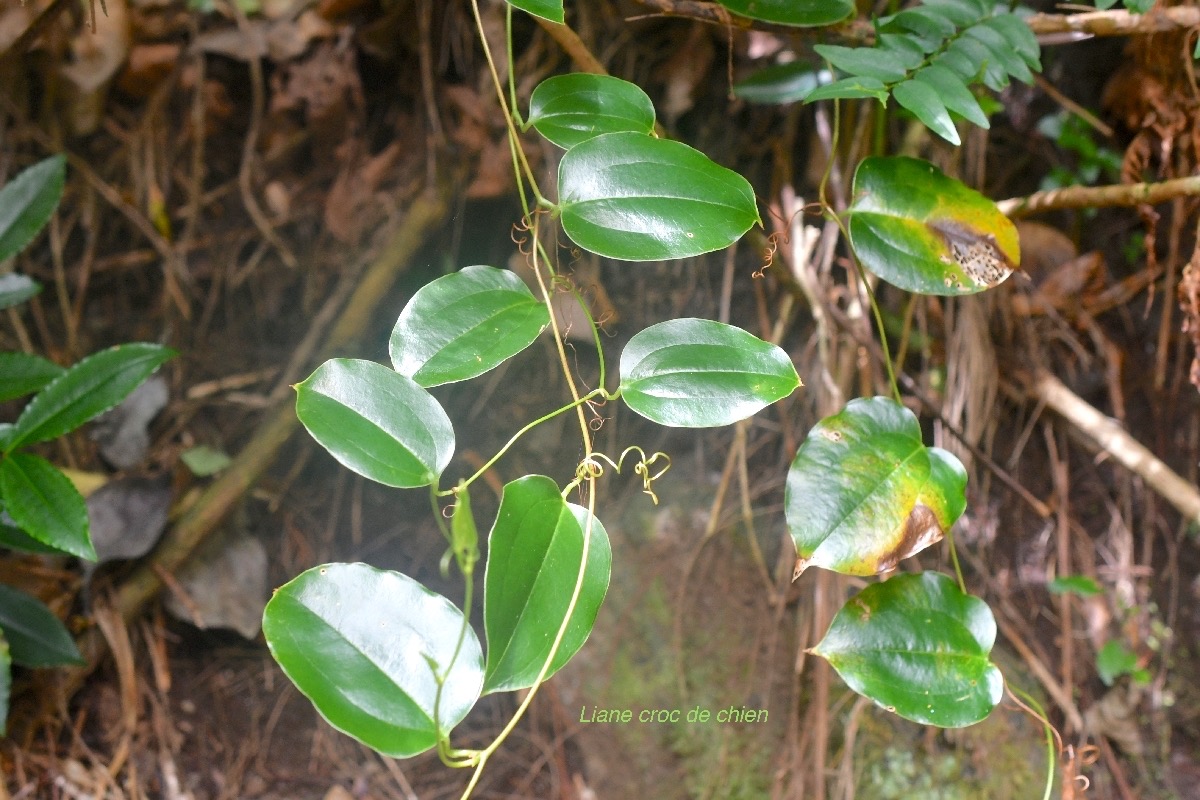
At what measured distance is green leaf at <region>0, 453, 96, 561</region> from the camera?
0.80m

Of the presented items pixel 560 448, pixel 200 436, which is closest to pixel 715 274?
pixel 560 448

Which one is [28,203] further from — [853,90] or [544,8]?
[853,90]

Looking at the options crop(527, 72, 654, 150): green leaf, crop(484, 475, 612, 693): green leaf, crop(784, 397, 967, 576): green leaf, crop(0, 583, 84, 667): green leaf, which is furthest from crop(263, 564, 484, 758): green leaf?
crop(0, 583, 84, 667): green leaf

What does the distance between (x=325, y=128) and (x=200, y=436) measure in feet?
1.66

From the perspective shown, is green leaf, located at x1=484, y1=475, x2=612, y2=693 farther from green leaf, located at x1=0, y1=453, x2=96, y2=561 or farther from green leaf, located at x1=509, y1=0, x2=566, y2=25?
green leaf, located at x1=0, y1=453, x2=96, y2=561

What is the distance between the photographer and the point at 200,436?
122 cm

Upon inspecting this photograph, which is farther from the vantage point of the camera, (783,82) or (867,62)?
(783,82)

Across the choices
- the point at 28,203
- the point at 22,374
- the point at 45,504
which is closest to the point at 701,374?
the point at 45,504

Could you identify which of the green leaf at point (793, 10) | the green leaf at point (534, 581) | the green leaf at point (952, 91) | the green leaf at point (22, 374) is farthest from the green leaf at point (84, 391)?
the green leaf at point (952, 91)

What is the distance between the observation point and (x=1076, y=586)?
3.60 feet

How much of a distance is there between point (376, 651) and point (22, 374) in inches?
25.8

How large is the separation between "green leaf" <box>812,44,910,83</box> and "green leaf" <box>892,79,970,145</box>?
0.08 ft

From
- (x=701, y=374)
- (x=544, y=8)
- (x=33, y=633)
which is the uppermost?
(x=544, y=8)

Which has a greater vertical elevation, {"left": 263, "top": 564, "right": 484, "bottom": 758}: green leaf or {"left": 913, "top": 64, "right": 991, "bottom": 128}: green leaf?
{"left": 913, "top": 64, "right": 991, "bottom": 128}: green leaf
